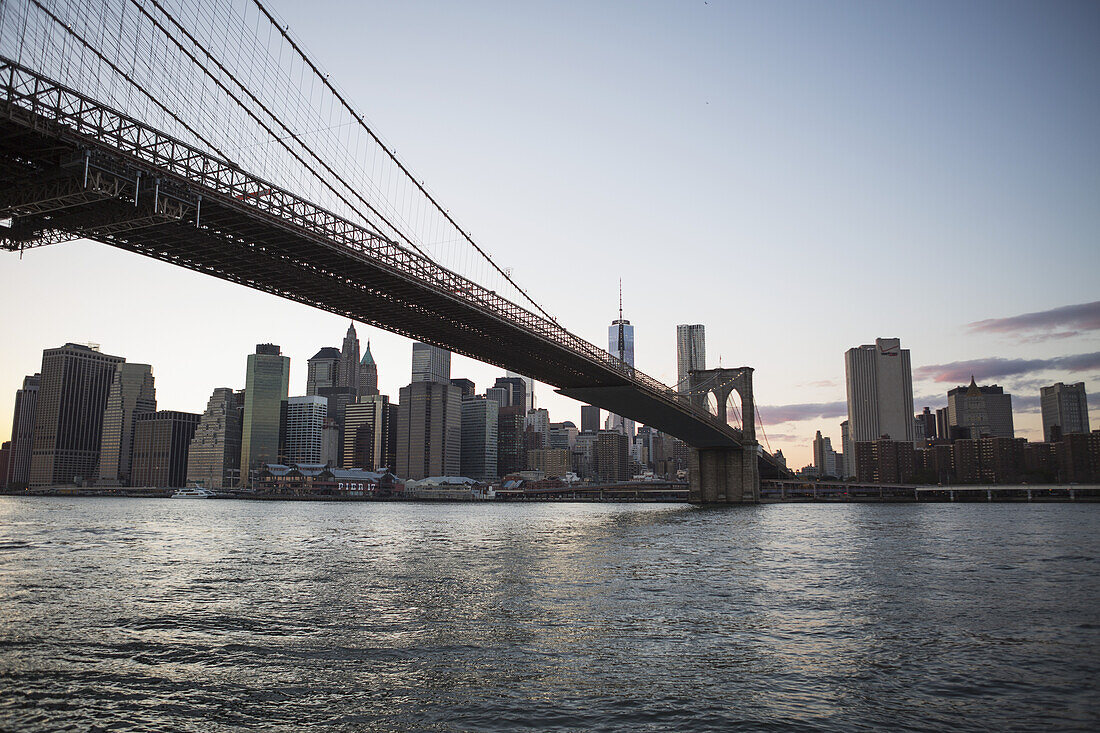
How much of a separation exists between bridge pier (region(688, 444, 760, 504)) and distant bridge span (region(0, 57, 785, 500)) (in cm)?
4032

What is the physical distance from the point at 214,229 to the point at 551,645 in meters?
23.6

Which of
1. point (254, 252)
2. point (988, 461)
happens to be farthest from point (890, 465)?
point (254, 252)

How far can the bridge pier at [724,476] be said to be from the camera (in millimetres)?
88562

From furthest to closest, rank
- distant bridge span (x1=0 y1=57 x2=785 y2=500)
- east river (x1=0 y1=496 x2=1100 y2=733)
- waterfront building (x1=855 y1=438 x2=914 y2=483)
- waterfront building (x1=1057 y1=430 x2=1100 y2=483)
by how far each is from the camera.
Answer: waterfront building (x1=855 y1=438 x2=914 y2=483) → waterfront building (x1=1057 y1=430 x2=1100 y2=483) → distant bridge span (x1=0 y1=57 x2=785 y2=500) → east river (x1=0 y1=496 x2=1100 y2=733)

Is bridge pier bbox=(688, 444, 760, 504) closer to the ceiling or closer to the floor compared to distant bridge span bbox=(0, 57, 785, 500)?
closer to the floor

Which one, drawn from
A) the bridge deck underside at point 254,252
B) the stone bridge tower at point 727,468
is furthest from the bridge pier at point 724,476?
the bridge deck underside at point 254,252

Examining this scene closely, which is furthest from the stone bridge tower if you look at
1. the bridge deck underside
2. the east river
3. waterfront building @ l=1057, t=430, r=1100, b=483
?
waterfront building @ l=1057, t=430, r=1100, b=483

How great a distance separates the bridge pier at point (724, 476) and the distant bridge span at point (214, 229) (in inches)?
1587

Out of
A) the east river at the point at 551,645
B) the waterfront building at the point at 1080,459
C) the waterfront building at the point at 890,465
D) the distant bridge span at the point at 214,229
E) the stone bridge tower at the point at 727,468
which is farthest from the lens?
the waterfront building at the point at 890,465

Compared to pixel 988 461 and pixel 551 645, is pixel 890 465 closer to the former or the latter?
pixel 988 461

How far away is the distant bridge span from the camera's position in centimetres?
2214

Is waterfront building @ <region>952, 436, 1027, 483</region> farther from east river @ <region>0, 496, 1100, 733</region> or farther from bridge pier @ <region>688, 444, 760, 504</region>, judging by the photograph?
east river @ <region>0, 496, 1100, 733</region>

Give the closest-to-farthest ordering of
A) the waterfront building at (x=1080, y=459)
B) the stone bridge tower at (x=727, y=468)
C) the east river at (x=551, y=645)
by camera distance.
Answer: the east river at (x=551, y=645), the stone bridge tower at (x=727, y=468), the waterfront building at (x=1080, y=459)

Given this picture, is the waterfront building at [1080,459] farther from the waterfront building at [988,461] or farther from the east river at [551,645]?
the east river at [551,645]
